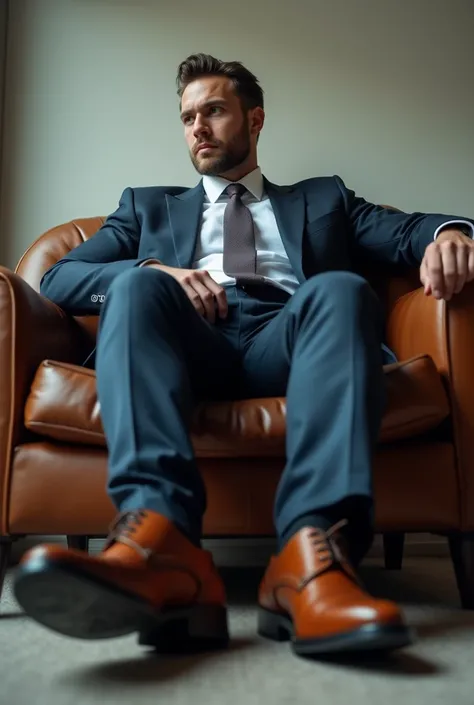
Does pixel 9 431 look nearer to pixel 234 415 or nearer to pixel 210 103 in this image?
pixel 234 415

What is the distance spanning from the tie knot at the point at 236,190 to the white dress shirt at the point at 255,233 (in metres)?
0.01

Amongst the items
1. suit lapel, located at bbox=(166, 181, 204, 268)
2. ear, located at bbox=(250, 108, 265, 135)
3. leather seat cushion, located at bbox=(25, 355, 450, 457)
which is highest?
ear, located at bbox=(250, 108, 265, 135)

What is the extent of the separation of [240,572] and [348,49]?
5.27ft

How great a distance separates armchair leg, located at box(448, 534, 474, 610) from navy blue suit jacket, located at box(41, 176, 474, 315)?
0.59 metres

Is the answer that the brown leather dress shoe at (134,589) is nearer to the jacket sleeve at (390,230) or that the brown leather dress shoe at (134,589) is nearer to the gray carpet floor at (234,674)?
Answer: the gray carpet floor at (234,674)

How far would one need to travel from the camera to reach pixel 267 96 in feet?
6.64

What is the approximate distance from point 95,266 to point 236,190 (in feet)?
1.32

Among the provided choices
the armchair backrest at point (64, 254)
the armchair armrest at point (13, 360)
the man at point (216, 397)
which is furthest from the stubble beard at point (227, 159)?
the armchair armrest at point (13, 360)

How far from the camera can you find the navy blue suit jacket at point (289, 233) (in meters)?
1.36

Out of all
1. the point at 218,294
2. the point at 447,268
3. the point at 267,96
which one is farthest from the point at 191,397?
the point at 267,96

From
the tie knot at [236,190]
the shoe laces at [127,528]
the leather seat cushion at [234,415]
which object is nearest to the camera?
the shoe laces at [127,528]

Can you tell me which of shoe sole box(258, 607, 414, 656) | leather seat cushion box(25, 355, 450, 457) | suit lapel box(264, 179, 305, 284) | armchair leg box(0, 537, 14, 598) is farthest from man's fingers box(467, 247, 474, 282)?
armchair leg box(0, 537, 14, 598)

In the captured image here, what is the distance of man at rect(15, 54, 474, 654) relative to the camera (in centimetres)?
69

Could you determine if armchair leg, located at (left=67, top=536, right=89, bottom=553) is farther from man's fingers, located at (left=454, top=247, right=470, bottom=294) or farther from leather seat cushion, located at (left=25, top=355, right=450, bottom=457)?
man's fingers, located at (left=454, top=247, right=470, bottom=294)
